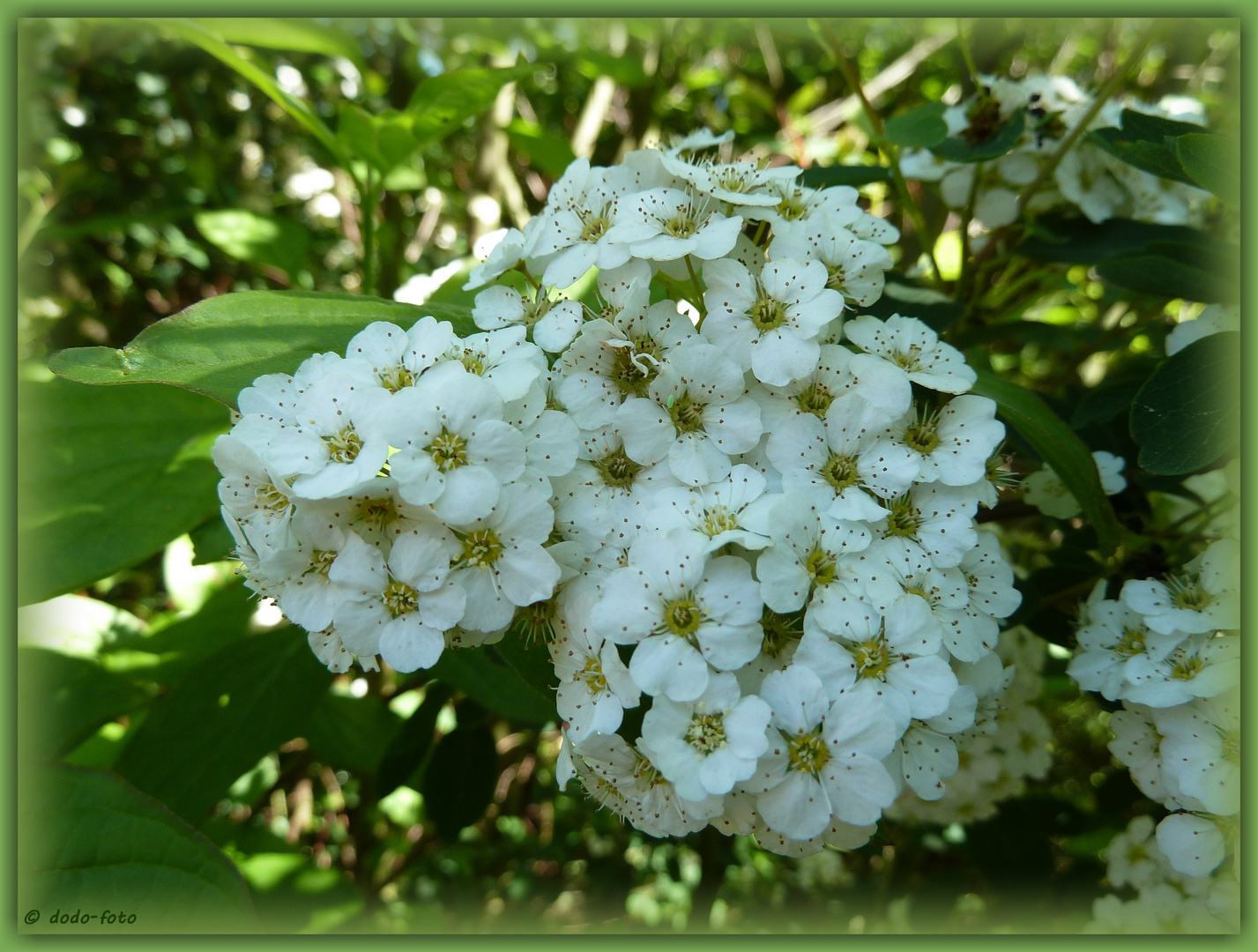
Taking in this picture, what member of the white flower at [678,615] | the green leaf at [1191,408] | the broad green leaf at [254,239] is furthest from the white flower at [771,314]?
the broad green leaf at [254,239]

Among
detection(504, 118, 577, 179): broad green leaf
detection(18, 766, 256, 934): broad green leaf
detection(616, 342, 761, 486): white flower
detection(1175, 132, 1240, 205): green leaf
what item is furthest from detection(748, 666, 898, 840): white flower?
detection(504, 118, 577, 179): broad green leaf

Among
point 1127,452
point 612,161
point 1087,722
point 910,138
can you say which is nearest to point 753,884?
point 1087,722

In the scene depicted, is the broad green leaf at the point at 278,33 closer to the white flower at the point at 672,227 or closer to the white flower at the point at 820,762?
the white flower at the point at 672,227

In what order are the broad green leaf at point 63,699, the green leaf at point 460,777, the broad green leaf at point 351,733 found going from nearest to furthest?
the broad green leaf at point 63,699 < the green leaf at point 460,777 < the broad green leaf at point 351,733

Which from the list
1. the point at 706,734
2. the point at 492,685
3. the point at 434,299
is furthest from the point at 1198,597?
the point at 434,299

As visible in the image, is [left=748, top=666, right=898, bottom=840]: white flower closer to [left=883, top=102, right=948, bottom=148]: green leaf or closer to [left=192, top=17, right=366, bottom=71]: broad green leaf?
[left=883, top=102, right=948, bottom=148]: green leaf

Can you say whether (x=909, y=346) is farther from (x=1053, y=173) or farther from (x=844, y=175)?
(x=1053, y=173)
